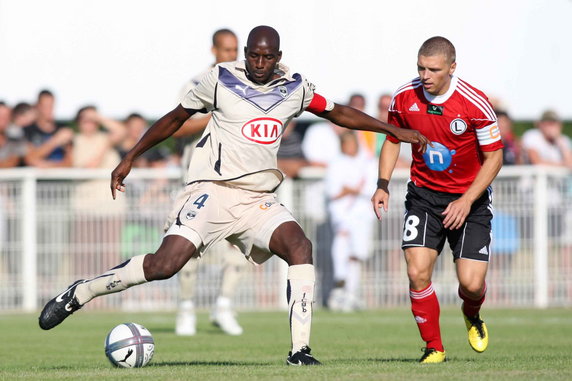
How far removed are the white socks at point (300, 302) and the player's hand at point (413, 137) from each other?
1.24 metres

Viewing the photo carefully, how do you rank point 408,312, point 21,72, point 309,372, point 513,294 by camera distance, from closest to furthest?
1. point 309,372
2. point 408,312
3. point 513,294
4. point 21,72

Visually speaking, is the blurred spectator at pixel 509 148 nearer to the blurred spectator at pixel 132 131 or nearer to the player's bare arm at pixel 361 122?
the blurred spectator at pixel 132 131

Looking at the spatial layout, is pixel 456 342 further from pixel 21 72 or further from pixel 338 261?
pixel 21 72

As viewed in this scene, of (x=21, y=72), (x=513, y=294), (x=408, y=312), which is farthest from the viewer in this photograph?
(x=21, y=72)

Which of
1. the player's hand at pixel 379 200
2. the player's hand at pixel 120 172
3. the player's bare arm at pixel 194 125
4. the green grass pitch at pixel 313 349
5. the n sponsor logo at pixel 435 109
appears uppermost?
the player's bare arm at pixel 194 125

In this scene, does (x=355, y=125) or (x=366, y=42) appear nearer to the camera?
(x=355, y=125)

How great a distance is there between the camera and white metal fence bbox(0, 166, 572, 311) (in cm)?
1852

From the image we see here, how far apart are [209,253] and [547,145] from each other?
6225 mm

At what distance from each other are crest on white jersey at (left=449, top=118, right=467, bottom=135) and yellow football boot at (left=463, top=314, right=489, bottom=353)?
179 centimetres

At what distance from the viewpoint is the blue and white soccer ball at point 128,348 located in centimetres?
962

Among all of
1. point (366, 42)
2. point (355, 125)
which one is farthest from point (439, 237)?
point (366, 42)

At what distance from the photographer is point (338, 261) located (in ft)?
61.0

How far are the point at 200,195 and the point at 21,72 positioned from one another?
41.2ft

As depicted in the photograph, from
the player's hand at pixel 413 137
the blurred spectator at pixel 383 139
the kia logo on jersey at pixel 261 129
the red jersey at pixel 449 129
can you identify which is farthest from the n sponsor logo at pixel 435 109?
the blurred spectator at pixel 383 139
